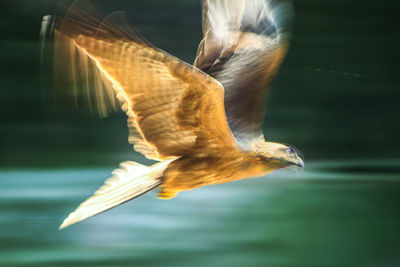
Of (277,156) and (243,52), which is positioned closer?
(277,156)

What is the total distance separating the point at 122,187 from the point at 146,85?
1.02 ft

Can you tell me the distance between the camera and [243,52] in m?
1.75

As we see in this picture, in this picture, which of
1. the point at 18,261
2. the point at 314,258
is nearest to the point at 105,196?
the point at 18,261

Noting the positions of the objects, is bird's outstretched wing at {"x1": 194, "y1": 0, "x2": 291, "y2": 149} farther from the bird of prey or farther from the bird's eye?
the bird's eye

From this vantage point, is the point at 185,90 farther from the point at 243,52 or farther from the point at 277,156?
the point at 243,52

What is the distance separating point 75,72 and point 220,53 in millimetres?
715

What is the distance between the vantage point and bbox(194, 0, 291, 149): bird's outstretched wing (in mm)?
1663

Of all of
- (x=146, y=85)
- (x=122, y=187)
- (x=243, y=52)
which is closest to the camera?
(x=146, y=85)

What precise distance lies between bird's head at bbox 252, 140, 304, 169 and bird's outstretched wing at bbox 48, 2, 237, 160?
0.10 m

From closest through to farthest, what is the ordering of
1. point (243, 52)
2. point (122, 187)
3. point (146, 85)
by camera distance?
point (146, 85) → point (122, 187) → point (243, 52)

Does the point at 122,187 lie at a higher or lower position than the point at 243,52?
lower

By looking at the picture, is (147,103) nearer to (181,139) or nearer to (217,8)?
(181,139)

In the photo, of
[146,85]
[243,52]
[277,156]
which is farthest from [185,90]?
[243,52]

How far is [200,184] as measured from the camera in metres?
1.40
